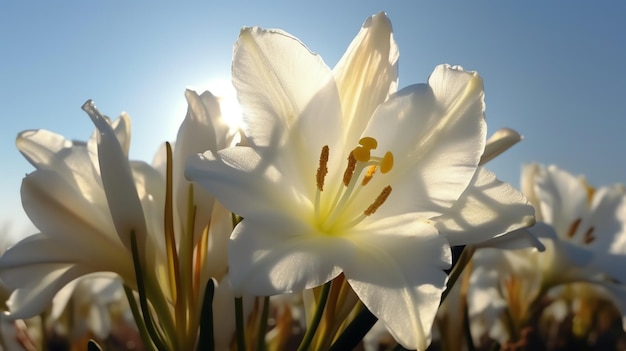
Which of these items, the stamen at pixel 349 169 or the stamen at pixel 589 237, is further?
the stamen at pixel 589 237

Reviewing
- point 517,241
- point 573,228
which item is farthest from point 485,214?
point 573,228

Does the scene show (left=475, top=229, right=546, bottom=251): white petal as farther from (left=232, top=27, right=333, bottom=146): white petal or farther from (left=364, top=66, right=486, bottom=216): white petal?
(left=232, top=27, right=333, bottom=146): white petal

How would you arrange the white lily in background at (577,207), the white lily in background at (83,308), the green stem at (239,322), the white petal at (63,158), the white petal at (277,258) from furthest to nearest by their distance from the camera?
the white lily in background at (577,207) → the white lily in background at (83,308) → the white petal at (63,158) → the green stem at (239,322) → the white petal at (277,258)

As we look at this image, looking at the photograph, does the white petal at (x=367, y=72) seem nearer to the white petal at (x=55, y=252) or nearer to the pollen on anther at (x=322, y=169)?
the pollen on anther at (x=322, y=169)

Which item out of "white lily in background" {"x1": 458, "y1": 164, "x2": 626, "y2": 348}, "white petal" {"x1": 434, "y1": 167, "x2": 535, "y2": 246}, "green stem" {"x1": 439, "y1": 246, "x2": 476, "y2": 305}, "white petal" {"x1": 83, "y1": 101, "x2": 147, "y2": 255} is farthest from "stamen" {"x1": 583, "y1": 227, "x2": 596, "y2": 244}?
"white petal" {"x1": 83, "y1": 101, "x2": 147, "y2": 255}

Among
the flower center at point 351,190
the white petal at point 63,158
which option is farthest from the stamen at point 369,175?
the white petal at point 63,158

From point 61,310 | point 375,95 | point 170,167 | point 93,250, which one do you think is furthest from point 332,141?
point 61,310

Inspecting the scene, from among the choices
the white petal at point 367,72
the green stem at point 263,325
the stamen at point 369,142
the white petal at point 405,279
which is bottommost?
the green stem at point 263,325
